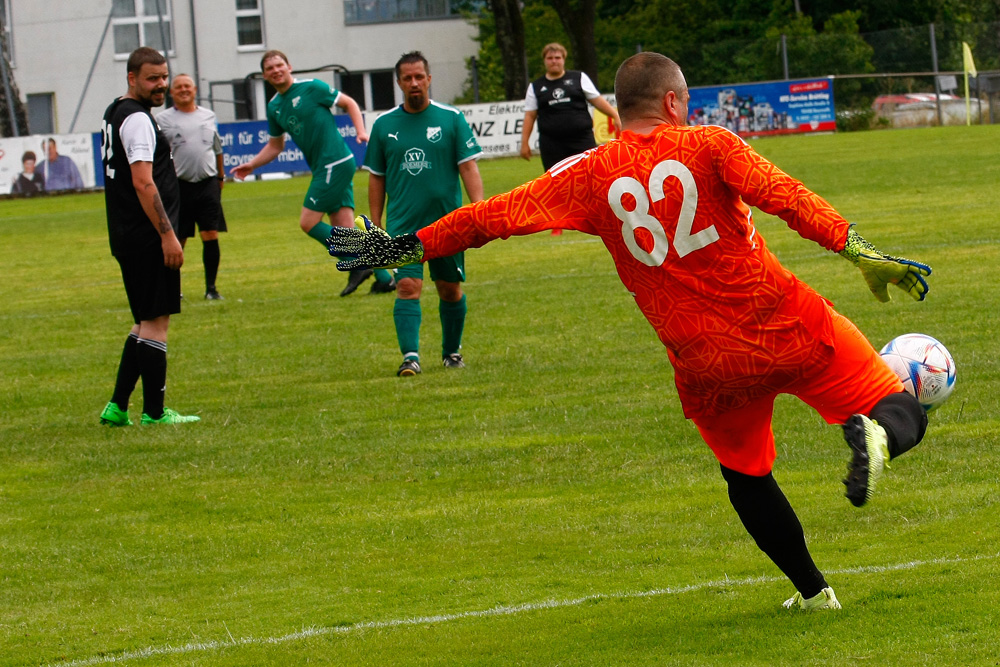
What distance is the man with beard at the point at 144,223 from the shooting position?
24.2ft

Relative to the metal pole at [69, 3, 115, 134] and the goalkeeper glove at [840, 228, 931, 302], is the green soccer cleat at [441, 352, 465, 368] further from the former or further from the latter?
the metal pole at [69, 3, 115, 134]

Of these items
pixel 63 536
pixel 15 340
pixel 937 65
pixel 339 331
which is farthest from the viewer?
pixel 937 65

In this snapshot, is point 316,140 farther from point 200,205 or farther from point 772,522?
point 772,522

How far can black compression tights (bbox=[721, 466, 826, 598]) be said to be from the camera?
163 inches

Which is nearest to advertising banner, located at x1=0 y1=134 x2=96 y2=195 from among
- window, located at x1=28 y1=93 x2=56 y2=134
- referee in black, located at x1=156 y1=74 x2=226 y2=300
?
window, located at x1=28 y1=93 x2=56 y2=134

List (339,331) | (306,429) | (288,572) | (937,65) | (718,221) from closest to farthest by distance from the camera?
(718,221) → (288,572) → (306,429) → (339,331) → (937,65)

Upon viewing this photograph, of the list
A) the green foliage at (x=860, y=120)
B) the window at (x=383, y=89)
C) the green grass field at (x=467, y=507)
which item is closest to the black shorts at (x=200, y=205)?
the green grass field at (x=467, y=507)

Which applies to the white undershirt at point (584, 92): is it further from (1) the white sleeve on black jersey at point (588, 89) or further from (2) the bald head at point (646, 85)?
(2) the bald head at point (646, 85)

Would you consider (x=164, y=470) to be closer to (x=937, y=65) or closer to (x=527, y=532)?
(x=527, y=532)

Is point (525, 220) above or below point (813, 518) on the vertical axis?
above

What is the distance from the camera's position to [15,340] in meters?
11.8

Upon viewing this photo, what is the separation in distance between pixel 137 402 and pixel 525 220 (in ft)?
18.3

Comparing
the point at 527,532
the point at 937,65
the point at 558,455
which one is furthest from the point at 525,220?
the point at 937,65

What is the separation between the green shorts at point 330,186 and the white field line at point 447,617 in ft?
27.2
